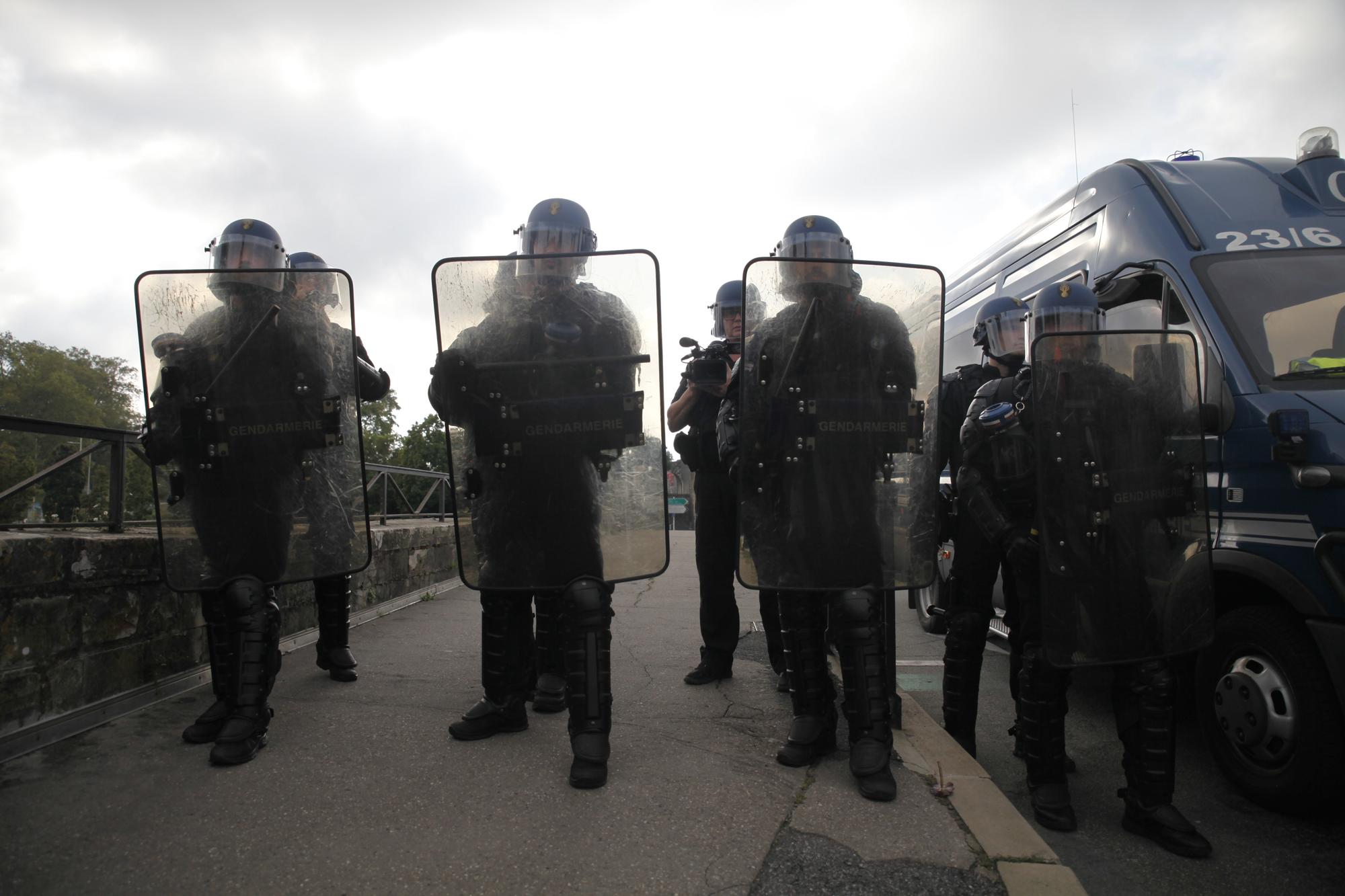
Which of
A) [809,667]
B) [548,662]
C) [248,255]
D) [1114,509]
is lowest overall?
[548,662]

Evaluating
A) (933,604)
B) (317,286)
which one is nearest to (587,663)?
(317,286)

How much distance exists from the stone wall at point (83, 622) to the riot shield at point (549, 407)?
4.98 feet

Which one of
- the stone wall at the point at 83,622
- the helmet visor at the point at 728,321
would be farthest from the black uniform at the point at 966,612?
the stone wall at the point at 83,622

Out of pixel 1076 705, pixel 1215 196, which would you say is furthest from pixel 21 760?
pixel 1215 196

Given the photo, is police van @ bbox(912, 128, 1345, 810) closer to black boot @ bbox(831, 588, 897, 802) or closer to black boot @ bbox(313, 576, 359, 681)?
black boot @ bbox(831, 588, 897, 802)

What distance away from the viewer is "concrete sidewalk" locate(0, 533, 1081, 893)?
6.75 feet

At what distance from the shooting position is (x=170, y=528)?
3.14 meters

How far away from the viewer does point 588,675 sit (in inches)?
109

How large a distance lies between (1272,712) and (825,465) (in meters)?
1.92

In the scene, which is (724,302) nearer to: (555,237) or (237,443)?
(555,237)

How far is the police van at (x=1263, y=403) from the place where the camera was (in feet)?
9.78

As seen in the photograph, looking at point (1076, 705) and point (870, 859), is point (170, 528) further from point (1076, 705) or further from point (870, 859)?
point (1076, 705)

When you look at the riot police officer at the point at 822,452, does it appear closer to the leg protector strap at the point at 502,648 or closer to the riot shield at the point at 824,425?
the riot shield at the point at 824,425

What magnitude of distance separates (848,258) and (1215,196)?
2454mm
